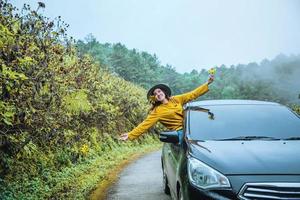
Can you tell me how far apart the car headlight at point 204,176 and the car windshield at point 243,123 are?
805mm

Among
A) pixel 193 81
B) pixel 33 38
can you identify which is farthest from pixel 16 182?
pixel 193 81

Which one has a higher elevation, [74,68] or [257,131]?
[74,68]

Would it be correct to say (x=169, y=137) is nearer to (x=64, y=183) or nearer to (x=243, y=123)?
(x=243, y=123)

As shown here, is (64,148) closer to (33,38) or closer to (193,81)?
(33,38)

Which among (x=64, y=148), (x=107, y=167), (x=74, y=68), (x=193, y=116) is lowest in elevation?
(x=107, y=167)

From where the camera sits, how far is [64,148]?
11797 mm

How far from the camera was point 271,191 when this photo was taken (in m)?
3.84

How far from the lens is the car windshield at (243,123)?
5.22 metres

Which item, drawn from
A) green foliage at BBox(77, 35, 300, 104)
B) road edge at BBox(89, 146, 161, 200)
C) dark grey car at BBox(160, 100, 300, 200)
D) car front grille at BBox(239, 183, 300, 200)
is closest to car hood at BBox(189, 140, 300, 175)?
dark grey car at BBox(160, 100, 300, 200)

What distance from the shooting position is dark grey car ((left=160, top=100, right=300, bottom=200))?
393 cm

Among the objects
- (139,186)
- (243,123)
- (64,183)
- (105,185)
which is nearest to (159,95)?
(243,123)

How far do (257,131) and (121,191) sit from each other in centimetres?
433

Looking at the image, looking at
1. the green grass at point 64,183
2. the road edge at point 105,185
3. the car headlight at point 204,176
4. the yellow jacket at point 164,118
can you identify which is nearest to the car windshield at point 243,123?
the car headlight at point 204,176

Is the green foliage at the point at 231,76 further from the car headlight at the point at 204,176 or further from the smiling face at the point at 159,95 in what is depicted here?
the car headlight at the point at 204,176
